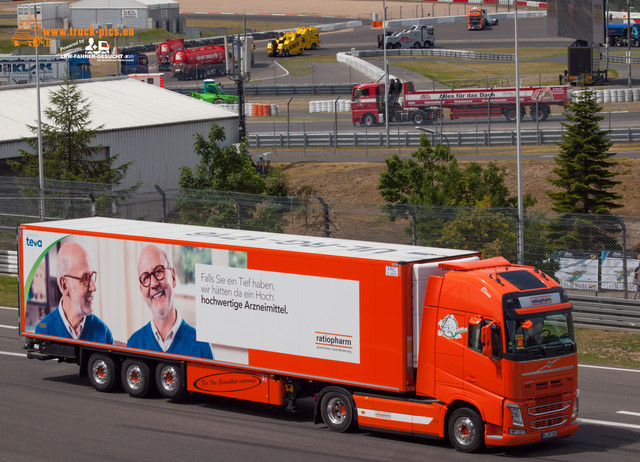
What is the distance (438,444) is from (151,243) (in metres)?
6.04

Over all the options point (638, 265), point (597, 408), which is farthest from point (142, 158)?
point (597, 408)

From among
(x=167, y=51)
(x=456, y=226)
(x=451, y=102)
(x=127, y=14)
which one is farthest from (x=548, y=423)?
(x=127, y=14)

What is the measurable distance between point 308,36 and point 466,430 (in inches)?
3385

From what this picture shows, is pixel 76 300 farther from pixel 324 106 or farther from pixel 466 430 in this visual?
pixel 324 106

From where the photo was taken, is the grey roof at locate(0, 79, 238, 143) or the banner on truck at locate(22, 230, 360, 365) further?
the grey roof at locate(0, 79, 238, 143)

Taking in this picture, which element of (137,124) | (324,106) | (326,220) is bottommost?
(326,220)

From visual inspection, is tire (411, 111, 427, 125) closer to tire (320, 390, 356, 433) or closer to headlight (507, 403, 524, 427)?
tire (320, 390, 356, 433)

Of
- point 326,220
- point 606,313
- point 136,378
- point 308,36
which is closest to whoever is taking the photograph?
point 136,378

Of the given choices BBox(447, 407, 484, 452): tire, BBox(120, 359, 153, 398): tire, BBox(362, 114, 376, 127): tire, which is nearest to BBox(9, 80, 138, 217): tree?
BBox(120, 359, 153, 398): tire

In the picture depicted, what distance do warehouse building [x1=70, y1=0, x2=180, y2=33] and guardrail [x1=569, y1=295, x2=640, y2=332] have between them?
97.7 metres

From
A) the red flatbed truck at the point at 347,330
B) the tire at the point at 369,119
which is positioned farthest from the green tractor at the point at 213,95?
the red flatbed truck at the point at 347,330

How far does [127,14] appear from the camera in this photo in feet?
369

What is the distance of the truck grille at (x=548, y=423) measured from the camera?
12.7 meters

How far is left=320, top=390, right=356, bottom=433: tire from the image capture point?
13977mm
